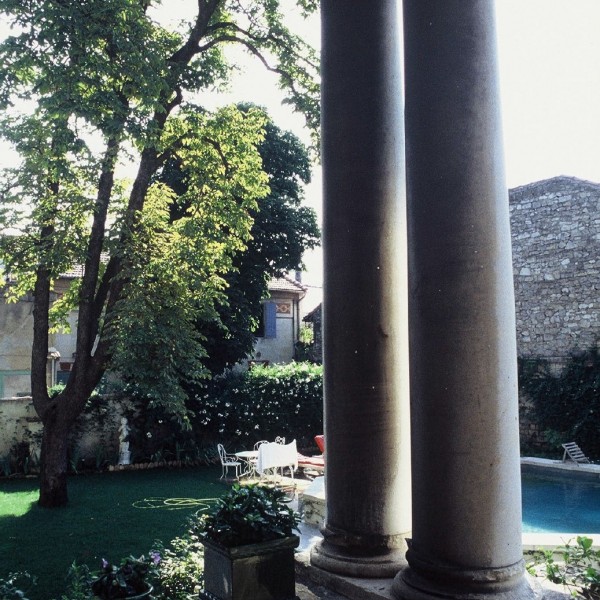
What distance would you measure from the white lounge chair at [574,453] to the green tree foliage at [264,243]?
844cm

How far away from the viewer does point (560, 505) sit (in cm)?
1238

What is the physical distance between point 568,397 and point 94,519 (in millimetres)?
11899

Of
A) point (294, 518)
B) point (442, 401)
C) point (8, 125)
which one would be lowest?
point (294, 518)

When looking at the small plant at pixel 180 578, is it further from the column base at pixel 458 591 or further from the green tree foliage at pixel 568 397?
the green tree foliage at pixel 568 397

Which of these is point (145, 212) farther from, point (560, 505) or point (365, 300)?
point (560, 505)

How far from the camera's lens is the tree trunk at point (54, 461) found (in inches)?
422

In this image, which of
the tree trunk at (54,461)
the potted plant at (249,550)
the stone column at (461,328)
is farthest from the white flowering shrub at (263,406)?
the stone column at (461,328)

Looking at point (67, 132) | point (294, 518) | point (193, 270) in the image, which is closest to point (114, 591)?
point (294, 518)

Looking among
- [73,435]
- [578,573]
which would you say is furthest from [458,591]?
[73,435]

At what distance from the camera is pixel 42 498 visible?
424 inches

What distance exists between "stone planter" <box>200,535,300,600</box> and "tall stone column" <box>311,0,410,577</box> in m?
0.22

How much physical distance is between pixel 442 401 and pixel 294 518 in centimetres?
148

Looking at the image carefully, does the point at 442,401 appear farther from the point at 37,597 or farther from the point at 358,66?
the point at 37,597

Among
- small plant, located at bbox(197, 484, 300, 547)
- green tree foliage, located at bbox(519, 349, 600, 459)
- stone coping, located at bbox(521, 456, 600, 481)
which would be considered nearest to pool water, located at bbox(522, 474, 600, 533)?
stone coping, located at bbox(521, 456, 600, 481)
